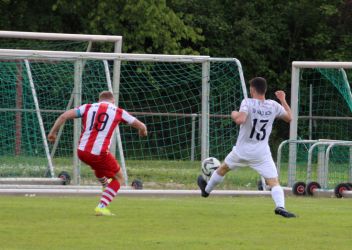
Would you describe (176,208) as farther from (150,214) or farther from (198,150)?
(198,150)

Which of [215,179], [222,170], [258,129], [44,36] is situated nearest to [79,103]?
[44,36]

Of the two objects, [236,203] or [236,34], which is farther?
[236,34]

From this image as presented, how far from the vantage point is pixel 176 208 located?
610 inches

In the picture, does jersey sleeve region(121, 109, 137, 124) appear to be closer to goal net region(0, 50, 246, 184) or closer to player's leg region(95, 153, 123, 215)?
player's leg region(95, 153, 123, 215)

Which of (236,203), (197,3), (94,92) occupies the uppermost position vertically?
(197,3)

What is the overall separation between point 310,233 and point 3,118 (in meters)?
10.4

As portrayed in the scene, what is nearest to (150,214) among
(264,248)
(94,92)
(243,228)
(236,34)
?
(243,228)

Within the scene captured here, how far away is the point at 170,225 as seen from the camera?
12.9 m

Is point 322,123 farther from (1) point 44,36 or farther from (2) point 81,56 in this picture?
(1) point 44,36

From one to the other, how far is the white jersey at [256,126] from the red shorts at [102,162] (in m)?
1.68

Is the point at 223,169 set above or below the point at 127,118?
below

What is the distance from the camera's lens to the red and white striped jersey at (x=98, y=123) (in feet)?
47.0

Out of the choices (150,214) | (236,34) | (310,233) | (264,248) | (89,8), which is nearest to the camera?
(264,248)

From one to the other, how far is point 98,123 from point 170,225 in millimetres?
2151
